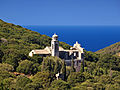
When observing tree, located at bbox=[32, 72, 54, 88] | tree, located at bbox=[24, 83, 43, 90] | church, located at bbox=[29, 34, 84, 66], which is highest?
church, located at bbox=[29, 34, 84, 66]

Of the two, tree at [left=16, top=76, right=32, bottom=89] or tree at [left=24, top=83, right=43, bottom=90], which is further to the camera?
tree at [left=16, top=76, right=32, bottom=89]

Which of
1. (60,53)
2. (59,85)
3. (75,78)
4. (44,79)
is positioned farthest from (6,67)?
(60,53)

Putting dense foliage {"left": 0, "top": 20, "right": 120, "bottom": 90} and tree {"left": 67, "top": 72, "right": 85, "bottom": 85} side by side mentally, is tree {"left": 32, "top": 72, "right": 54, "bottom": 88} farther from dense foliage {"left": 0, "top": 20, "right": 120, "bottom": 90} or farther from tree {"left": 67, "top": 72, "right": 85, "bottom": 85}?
tree {"left": 67, "top": 72, "right": 85, "bottom": 85}

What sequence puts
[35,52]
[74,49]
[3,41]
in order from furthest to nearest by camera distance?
[3,41]
[74,49]
[35,52]

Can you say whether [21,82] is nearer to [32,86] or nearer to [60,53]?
[32,86]

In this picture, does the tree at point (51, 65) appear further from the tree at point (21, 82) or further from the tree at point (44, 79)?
the tree at point (21, 82)

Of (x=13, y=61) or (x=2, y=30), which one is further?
(x=2, y=30)

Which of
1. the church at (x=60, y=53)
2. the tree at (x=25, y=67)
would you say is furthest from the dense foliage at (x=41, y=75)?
the church at (x=60, y=53)

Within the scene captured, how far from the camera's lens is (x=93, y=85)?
4672cm

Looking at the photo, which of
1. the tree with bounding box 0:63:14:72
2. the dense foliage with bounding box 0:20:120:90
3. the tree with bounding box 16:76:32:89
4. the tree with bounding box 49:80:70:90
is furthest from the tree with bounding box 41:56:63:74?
the tree with bounding box 16:76:32:89

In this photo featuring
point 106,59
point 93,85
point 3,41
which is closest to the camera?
point 93,85

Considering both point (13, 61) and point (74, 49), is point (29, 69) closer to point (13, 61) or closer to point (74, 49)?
point (13, 61)

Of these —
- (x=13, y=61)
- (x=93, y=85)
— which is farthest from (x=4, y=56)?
(x=93, y=85)

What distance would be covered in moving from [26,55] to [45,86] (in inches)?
582
